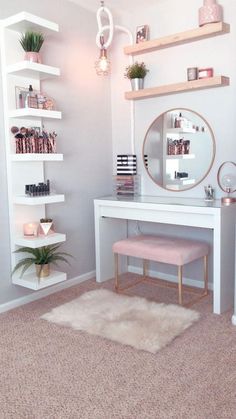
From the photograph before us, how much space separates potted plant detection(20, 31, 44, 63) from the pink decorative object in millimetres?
1195

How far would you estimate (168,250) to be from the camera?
2.74 metres

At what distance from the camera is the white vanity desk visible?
8.54 feet

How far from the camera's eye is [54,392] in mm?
1799

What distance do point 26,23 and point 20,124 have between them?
26.1 inches

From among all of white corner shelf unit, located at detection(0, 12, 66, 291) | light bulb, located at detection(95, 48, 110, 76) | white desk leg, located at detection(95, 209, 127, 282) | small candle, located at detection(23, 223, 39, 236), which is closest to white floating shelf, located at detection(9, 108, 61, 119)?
white corner shelf unit, located at detection(0, 12, 66, 291)

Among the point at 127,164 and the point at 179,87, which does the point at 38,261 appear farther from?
the point at 179,87

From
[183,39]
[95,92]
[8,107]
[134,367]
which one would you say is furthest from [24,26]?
[134,367]

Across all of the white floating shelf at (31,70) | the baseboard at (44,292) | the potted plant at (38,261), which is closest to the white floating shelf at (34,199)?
the potted plant at (38,261)

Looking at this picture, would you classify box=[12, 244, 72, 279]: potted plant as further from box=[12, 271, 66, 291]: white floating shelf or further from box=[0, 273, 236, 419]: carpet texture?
box=[0, 273, 236, 419]: carpet texture

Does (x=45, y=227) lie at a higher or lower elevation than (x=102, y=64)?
lower

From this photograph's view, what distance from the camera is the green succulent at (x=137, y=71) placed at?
10.7ft

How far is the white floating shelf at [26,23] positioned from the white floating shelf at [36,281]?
1.74 m

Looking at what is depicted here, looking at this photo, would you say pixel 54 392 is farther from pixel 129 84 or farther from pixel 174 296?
pixel 129 84

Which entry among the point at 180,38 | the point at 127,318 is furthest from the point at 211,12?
the point at 127,318
